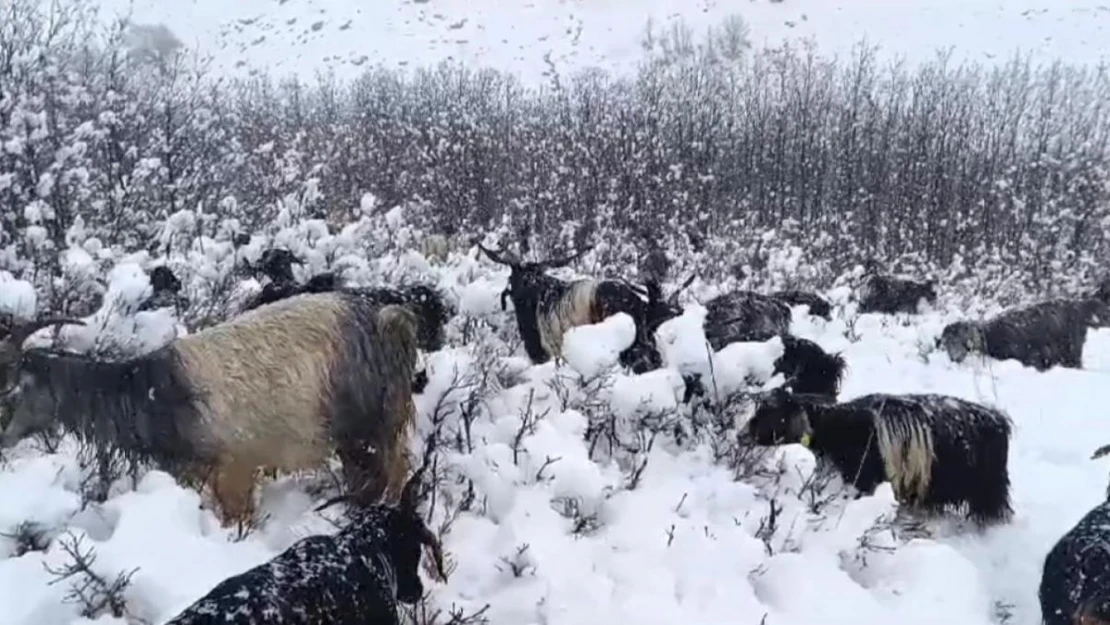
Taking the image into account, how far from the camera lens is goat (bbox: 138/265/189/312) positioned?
6375 millimetres

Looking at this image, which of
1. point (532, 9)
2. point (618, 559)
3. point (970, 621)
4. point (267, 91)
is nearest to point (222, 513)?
point (618, 559)

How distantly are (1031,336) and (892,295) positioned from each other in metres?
3.19

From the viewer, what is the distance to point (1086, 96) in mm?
21766

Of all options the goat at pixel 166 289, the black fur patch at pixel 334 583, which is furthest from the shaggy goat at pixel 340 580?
the goat at pixel 166 289

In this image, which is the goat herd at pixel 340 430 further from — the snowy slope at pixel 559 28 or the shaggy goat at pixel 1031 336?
the snowy slope at pixel 559 28

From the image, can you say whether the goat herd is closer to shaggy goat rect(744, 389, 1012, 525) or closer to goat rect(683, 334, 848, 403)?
shaggy goat rect(744, 389, 1012, 525)

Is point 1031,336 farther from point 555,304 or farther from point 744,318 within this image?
point 555,304

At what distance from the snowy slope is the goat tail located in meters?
24.0

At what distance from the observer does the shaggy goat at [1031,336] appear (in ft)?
30.5

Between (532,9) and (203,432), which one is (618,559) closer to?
(203,432)

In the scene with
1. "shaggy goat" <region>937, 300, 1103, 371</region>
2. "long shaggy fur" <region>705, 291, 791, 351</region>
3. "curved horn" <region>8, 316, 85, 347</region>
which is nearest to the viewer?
"curved horn" <region>8, 316, 85, 347</region>

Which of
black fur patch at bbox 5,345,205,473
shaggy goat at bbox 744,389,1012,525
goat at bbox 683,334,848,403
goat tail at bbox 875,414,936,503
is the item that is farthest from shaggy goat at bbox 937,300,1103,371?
black fur patch at bbox 5,345,205,473

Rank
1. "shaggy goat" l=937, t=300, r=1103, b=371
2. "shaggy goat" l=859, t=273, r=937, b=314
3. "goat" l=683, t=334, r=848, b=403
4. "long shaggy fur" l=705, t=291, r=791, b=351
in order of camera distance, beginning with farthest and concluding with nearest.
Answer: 1. "shaggy goat" l=859, t=273, r=937, b=314
2. "shaggy goat" l=937, t=300, r=1103, b=371
3. "long shaggy fur" l=705, t=291, r=791, b=351
4. "goat" l=683, t=334, r=848, b=403

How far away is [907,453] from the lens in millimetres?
5160
